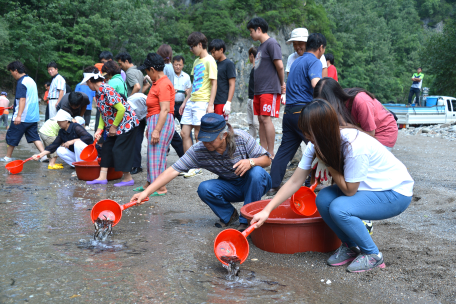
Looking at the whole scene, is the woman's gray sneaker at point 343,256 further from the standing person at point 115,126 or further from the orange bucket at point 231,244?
the standing person at point 115,126

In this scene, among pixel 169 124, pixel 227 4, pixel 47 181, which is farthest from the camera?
pixel 227 4

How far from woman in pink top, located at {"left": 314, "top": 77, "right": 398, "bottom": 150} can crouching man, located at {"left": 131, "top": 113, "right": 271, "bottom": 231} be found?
81 centimetres

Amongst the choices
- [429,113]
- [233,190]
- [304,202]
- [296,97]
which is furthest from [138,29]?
[304,202]

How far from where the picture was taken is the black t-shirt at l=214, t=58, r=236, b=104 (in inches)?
259

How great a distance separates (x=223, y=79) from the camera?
6629 millimetres

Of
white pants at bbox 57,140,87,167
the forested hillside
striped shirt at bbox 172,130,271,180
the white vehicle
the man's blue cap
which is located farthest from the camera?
the forested hillside

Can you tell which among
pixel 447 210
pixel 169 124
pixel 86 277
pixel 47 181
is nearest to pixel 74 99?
pixel 47 181

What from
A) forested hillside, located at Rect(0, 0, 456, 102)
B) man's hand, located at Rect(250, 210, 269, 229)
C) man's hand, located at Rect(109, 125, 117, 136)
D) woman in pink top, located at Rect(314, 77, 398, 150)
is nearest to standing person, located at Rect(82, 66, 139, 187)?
man's hand, located at Rect(109, 125, 117, 136)

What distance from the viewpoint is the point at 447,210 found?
428 centimetres

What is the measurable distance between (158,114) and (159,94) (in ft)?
0.92

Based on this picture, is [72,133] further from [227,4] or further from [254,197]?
[227,4]

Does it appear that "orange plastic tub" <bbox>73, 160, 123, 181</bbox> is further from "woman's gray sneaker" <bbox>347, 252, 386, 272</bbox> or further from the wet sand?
"woman's gray sneaker" <bbox>347, 252, 386, 272</bbox>

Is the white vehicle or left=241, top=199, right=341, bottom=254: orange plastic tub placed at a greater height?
the white vehicle

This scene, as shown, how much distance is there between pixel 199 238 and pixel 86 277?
117 centimetres
